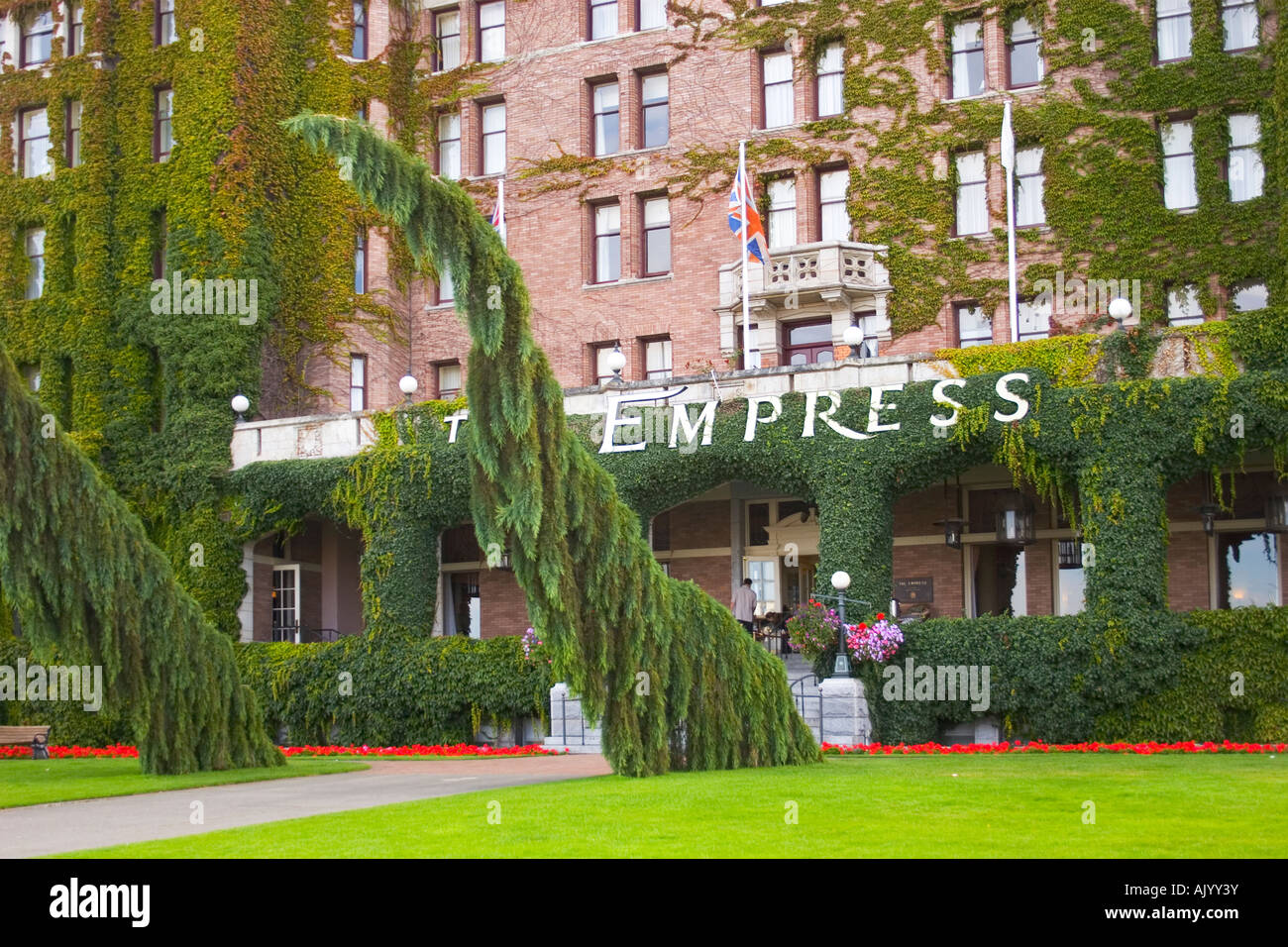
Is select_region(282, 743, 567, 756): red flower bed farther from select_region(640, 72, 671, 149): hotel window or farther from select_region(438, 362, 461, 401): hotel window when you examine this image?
select_region(640, 72, 671, 149): hotel window

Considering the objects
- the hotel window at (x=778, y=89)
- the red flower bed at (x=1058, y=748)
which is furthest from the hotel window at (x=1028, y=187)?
the red flower bed at (x=1058, y=748)

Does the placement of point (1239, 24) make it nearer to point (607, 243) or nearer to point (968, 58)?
point (968, 58)

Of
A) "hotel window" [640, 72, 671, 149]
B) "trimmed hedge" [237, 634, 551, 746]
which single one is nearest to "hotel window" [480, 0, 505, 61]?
"hotel window" [640, 72, 671, 149]

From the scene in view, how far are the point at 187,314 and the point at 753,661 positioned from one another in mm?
21685

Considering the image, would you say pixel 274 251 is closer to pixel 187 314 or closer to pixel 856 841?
pixel 187 314

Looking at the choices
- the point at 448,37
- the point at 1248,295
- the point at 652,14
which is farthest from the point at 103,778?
the point at 448,37

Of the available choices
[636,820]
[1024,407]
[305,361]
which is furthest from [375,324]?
[636,820]

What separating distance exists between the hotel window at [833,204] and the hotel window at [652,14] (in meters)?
5.67

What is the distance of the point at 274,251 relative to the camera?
37.4 meters

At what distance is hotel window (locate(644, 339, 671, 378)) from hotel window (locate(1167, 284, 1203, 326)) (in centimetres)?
1096

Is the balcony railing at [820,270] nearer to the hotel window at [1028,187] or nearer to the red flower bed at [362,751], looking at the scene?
the hotel window at [1028,187]

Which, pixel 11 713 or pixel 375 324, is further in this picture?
pixel 375 324

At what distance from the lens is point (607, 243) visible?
38.7 metres

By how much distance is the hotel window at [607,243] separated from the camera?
38.4 m
